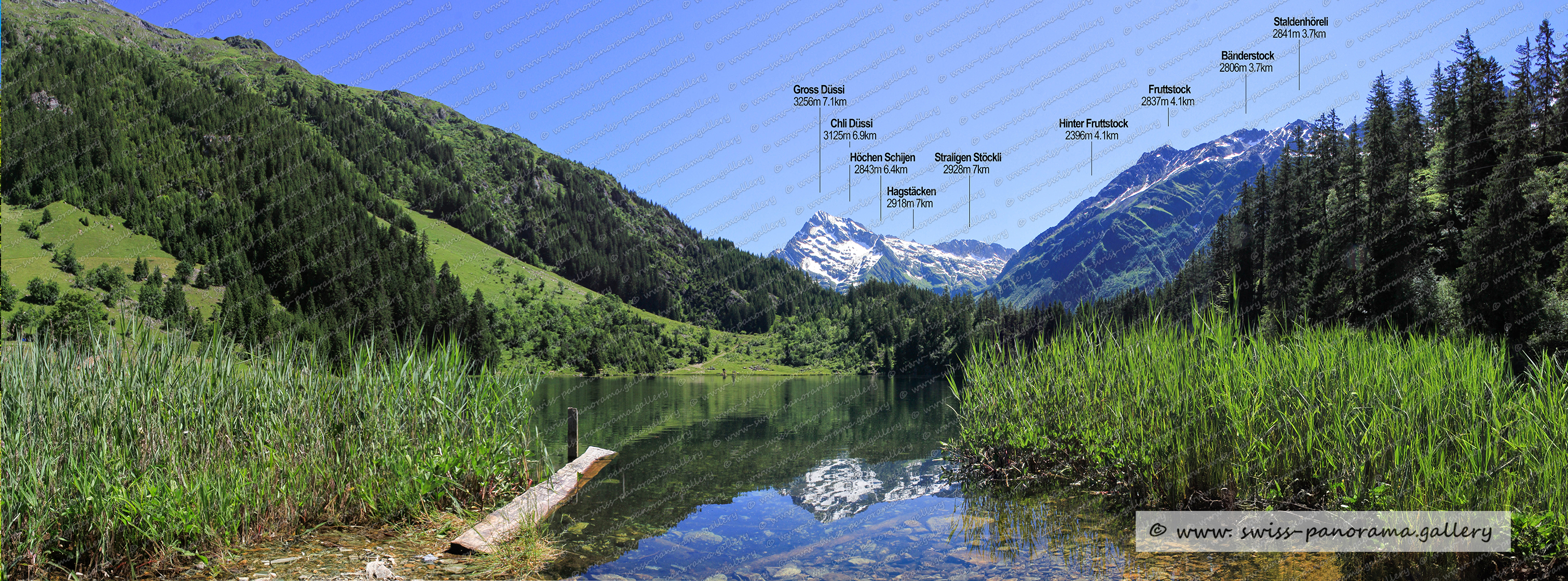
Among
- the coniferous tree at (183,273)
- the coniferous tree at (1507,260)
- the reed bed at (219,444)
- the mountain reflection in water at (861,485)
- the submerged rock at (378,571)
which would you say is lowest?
the mountain reflection in water at (861,485)

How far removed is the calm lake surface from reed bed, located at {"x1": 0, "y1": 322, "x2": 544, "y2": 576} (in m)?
2.61

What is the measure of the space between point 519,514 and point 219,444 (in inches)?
158

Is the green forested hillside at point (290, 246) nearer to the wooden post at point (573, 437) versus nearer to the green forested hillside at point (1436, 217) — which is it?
the green forested hillside at point (1436, 217)

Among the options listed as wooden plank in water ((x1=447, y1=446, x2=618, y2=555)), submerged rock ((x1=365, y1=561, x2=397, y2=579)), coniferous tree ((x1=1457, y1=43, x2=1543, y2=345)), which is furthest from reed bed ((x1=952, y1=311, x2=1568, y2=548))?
coniferous tree ((x1=1457, y1=43, x2=1543, y2=345))

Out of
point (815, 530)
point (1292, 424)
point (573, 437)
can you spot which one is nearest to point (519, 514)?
point (815, 530)

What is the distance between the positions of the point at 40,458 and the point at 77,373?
188cm

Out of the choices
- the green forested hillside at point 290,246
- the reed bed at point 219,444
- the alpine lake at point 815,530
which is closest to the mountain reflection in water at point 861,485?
the alpine lake at point 815,530

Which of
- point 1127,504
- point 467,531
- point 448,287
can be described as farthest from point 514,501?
point 448,287

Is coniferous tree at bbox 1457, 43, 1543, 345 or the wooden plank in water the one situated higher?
coniferous tree at bbox 1457, 43, 1543, 345

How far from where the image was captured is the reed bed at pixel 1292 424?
7723 mm
